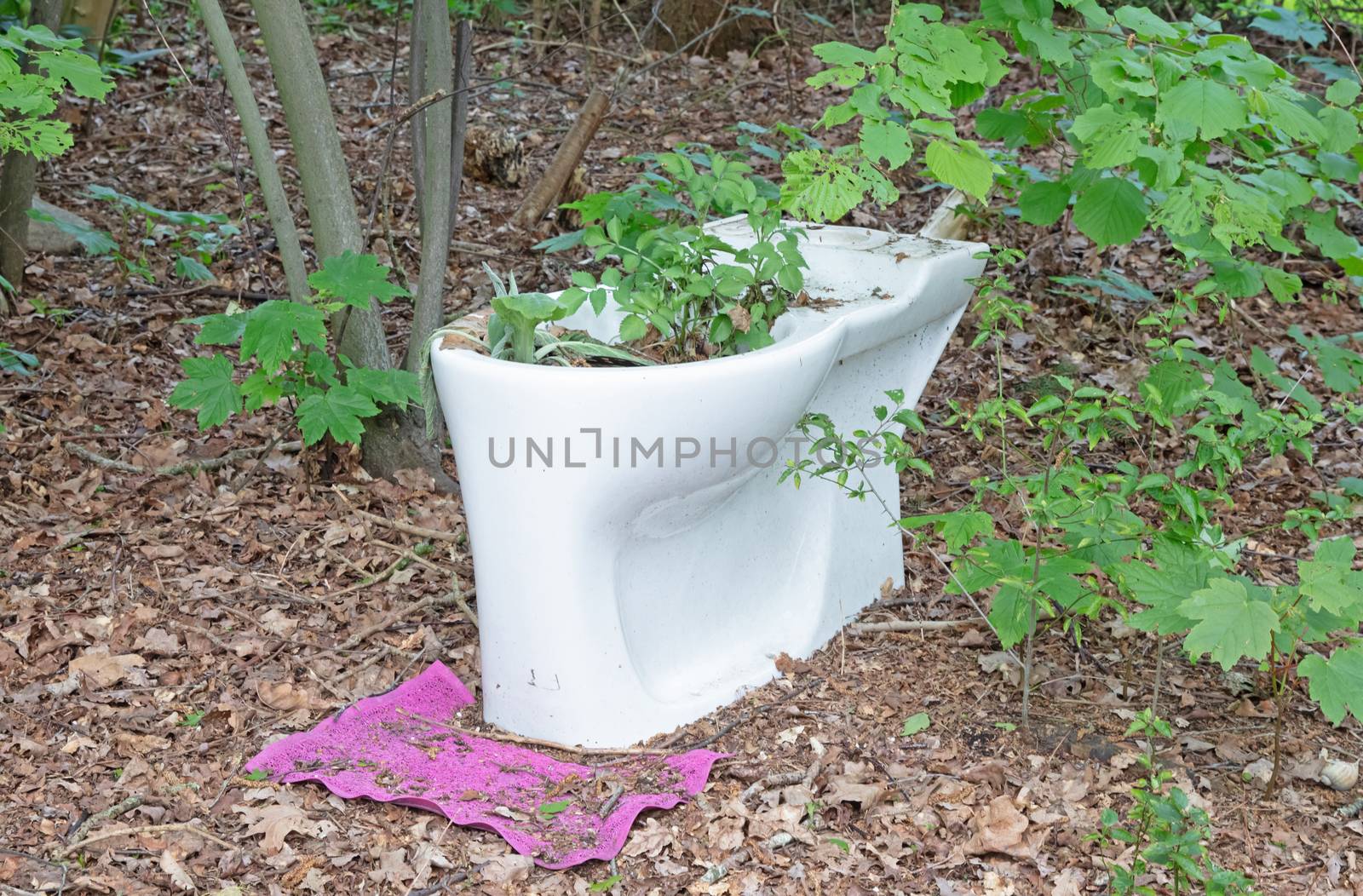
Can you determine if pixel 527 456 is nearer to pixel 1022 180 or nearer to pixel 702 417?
pixel 702 417

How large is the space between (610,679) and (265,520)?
2.88 ft

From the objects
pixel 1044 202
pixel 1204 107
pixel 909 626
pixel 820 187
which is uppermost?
pixel 1204 107

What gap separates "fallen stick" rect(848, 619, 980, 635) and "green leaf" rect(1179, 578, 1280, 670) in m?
0.61

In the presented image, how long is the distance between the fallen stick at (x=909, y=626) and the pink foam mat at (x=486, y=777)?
16.7 inches

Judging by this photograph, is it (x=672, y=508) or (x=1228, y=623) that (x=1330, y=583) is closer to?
(x=1228, y=623)

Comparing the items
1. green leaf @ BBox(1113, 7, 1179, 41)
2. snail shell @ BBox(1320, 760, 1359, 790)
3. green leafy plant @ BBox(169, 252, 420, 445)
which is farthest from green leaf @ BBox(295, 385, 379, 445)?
snail shell @ BBox(1320, 760, 1359, 790)

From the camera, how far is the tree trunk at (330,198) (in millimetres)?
2086

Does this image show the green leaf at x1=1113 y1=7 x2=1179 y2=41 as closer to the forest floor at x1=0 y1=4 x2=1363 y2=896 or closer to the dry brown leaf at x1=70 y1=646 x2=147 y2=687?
the forest floor at x1=0 y1=4 x2=1363 y2=896

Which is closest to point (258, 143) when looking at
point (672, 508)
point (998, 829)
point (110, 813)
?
point (672, 508)

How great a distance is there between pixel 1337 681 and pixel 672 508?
82 cm

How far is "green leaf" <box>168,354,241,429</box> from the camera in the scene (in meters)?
2.07

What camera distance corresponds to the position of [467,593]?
2061 millimetres

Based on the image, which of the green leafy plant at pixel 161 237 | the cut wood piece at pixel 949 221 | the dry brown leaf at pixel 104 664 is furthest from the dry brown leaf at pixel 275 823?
the cut wood piece at pixel 949 221

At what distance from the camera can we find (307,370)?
2.16 metres
